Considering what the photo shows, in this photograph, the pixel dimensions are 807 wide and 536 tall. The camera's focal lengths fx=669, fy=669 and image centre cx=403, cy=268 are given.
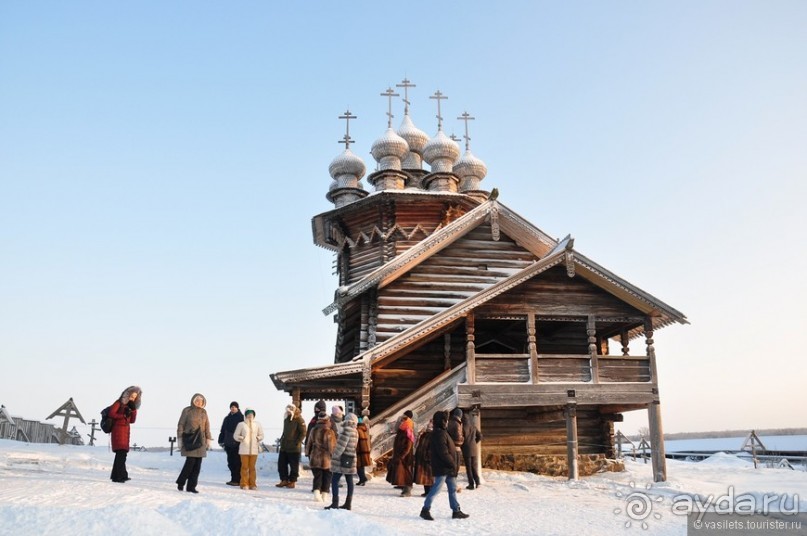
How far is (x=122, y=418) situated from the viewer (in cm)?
1009

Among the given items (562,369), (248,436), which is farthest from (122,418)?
(562,369)

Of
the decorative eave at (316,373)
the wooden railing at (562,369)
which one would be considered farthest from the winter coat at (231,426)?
the wooden railing at (562,369)

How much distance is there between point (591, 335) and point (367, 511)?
843cm

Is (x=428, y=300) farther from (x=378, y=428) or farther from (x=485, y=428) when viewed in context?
(x=378, y=428)

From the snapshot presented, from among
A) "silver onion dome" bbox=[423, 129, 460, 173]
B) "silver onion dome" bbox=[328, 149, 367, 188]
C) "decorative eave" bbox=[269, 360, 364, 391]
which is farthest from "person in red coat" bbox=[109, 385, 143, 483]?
"silver onion dome" bbox=[423, 129, 460, 173]

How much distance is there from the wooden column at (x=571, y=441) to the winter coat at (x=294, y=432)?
6100mm

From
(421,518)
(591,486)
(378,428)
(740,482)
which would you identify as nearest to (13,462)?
(378,428)

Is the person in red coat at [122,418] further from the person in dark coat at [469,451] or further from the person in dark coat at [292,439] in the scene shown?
the person in dark coat at [469,451]

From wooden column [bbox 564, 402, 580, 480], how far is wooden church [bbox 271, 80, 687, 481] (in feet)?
0.12

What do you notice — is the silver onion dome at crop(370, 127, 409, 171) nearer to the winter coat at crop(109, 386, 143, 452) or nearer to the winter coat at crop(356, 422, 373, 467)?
the winter coat at crop(356, 422, 373, 467)

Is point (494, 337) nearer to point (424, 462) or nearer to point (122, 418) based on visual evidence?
point (424, 462)

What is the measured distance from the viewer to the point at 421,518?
29.9 feet

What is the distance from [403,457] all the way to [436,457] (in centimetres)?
298

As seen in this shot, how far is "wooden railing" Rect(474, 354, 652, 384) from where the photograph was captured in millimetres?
15508
